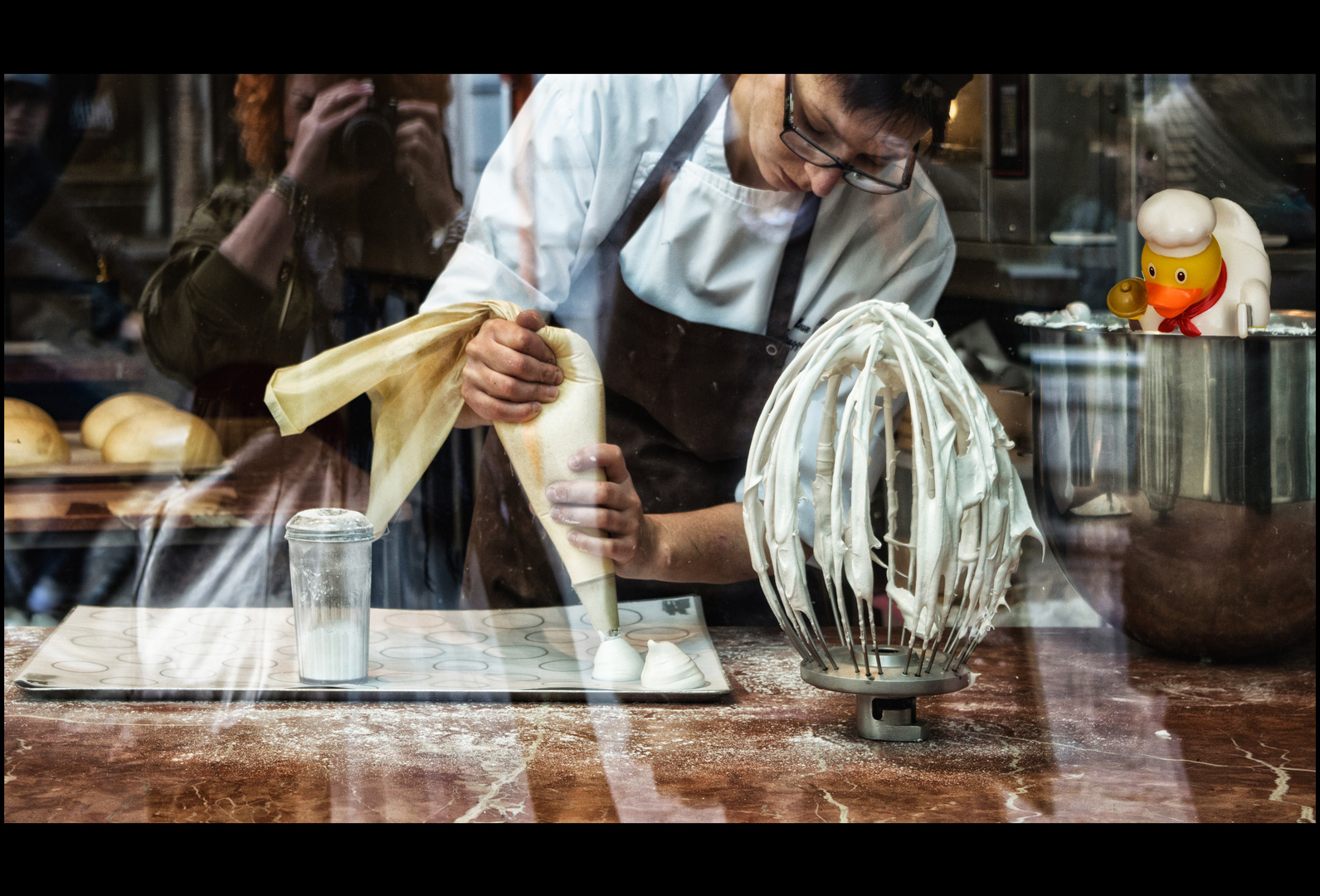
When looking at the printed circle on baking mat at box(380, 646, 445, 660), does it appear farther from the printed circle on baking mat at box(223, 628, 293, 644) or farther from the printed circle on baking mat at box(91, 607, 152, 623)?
the printed circle on baking mat at box(91, 607, 152, 623)

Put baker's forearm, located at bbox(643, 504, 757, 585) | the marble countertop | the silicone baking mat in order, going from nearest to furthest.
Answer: the marble countertop
the silicone baking mat
baker's forearm, located at bbox(643, 504, 757, 585)

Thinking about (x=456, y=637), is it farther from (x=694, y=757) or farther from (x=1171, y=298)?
(x=1171, y=298)

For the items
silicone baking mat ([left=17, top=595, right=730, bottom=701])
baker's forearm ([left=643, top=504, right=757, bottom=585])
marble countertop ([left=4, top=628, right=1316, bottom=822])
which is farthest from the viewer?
baker's forearm ([left=643, top=504, right=757, bottom=585])

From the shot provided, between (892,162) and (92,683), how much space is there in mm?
636

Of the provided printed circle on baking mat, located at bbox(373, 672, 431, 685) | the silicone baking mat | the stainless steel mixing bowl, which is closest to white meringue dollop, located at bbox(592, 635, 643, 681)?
the silicone baking mat

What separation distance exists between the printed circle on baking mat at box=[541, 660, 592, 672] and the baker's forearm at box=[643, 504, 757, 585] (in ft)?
0.30

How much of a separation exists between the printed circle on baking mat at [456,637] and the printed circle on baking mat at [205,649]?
13 cm

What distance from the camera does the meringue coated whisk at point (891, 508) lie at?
0.61 metres

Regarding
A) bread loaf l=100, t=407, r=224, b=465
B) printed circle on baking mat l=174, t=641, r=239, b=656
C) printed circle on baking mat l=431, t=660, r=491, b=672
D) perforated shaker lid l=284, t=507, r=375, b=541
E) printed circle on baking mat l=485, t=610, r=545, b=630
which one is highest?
bread loaf l=100, t=407, r=224, b=465

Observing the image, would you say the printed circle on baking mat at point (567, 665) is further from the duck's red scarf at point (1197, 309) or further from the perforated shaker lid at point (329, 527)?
the duck's red scarf at point (1197, 309)

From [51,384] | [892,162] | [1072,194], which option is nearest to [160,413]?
[51,384]

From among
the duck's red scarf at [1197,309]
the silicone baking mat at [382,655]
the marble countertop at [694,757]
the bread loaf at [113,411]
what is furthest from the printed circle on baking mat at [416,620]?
the duck's red scarf at [1197,309]

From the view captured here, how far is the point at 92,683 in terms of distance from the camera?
721 mm

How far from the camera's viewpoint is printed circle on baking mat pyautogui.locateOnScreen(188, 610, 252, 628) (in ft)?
2.67
